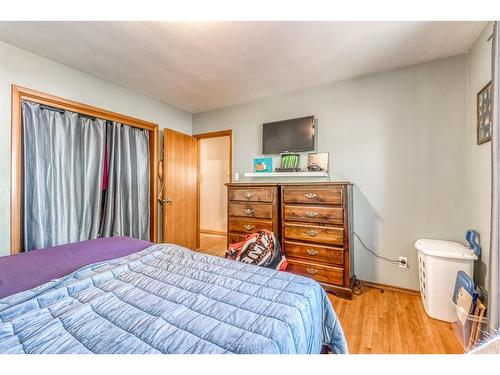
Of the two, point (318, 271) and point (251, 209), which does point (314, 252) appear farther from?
point (251, 209)

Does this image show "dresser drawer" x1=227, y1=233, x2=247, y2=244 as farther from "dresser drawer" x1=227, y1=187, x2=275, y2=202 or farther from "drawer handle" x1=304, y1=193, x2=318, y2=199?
"drawer handle" x1=304, y1=193, x2=318, y2=199

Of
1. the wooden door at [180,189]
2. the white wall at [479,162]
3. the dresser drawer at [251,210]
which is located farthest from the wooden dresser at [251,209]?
the white wall at [479,162]

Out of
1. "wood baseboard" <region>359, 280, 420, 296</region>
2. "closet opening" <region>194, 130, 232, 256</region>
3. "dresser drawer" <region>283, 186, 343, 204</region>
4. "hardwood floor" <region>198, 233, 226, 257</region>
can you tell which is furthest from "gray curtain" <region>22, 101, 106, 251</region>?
"wood baseboard" <region>359, 280, 420, 296</region>

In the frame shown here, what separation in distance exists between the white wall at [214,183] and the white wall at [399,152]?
2658 mm

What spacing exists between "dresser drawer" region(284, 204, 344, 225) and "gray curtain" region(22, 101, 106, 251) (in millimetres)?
2326

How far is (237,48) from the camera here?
6.66ft

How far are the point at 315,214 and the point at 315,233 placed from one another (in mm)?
206

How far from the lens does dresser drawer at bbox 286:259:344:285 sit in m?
2.22

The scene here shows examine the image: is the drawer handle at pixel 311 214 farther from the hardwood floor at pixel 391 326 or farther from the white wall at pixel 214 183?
the white wall at pixel 214 183

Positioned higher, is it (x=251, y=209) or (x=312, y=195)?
(x=312, y=195)

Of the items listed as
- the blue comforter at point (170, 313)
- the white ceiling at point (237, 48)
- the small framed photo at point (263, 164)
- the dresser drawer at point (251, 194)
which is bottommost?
the blue comforter at point (170, 313)

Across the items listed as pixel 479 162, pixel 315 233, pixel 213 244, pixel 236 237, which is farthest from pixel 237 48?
pixel 213 244

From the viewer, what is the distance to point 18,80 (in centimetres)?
203

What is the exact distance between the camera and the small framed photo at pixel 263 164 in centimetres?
318
